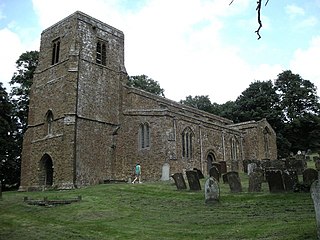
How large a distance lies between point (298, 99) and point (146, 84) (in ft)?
70.2

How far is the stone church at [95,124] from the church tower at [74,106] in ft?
0.23

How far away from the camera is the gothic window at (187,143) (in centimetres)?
2727

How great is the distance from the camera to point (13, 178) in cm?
3372

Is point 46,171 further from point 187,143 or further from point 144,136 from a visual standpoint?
point 187,143

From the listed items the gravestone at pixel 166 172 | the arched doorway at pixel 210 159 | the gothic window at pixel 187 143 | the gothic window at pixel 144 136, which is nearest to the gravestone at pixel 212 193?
the gravestone at pixel 166 172

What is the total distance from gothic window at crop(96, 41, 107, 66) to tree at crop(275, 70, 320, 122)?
2947 cm

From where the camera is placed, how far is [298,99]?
162ft

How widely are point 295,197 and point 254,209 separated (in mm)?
1993

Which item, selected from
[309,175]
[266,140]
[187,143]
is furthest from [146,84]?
[309,175]

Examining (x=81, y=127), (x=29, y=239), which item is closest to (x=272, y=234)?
(x=29, y=239)

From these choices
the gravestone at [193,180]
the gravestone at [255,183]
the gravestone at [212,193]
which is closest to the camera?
the gravestone at [212,193]

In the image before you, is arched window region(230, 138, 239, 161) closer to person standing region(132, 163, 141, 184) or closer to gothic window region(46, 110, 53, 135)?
person standing region(132, 163, 141, 184)

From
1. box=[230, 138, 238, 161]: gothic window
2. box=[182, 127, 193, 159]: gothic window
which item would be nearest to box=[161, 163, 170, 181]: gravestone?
box=[182, 127, 193, 159]: gothic window

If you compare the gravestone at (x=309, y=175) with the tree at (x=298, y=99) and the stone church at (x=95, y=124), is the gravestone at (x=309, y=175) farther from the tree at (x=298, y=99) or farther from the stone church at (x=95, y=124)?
the tree at (x=298, y=99)
